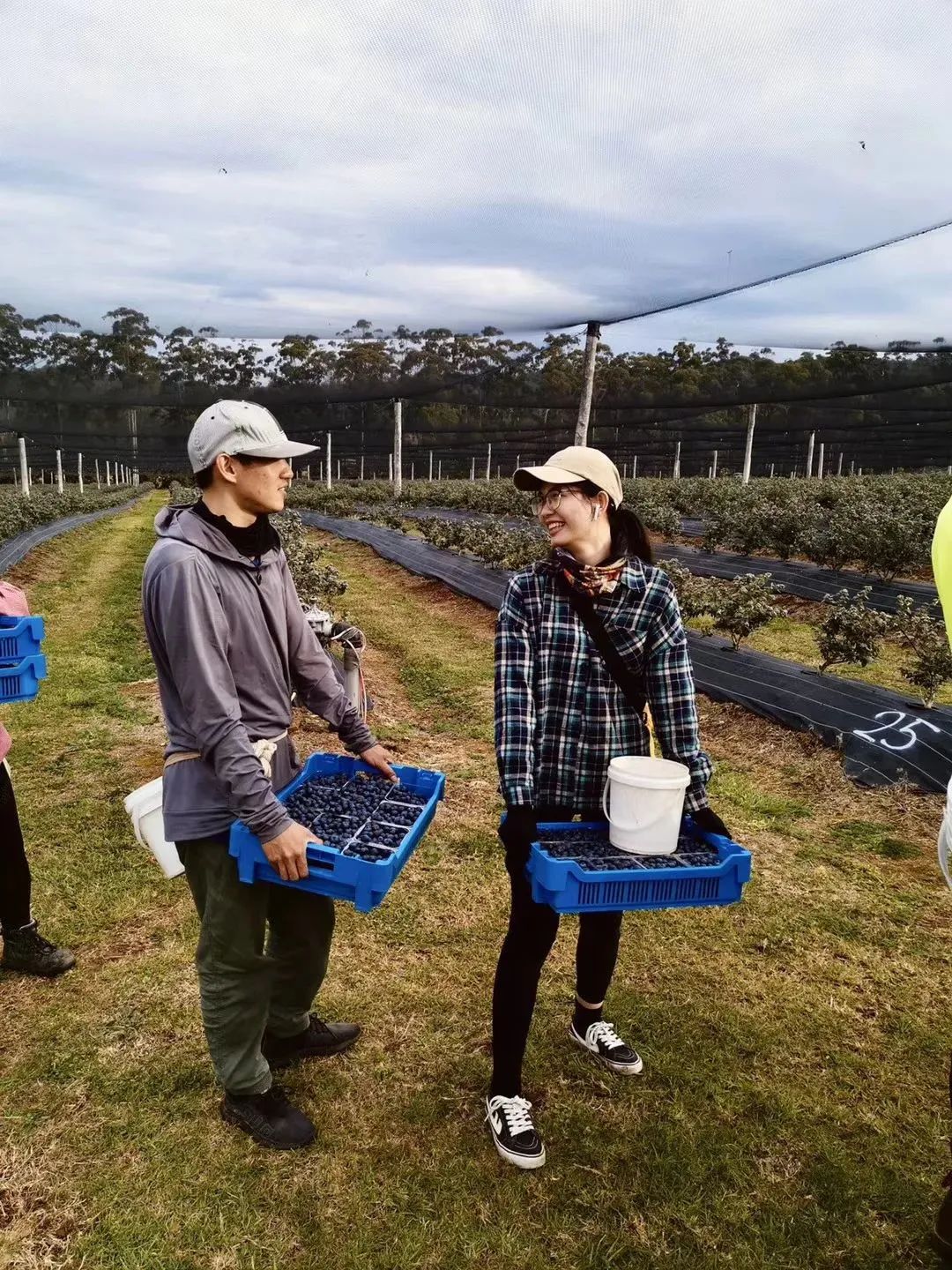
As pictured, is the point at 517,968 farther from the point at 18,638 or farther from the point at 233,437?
the point at 18,638

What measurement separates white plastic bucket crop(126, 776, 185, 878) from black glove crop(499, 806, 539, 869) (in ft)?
3.86

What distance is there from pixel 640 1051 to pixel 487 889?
1.17m

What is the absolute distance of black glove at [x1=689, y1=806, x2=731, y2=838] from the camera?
2.28 m

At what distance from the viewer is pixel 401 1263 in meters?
2.06

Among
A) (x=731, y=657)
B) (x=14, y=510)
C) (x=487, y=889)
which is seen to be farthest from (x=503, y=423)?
(x=487, y=889)

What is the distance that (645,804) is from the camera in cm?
213

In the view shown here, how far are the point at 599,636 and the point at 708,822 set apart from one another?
23.5 inches

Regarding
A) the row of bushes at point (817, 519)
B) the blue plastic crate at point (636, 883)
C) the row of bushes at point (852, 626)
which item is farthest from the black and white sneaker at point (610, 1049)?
the row of bushes at point (817, 519)

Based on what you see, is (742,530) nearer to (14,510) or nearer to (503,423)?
(14,510)

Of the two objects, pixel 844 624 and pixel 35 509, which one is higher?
pixel 844 624

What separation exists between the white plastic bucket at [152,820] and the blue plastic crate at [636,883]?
1279 mm

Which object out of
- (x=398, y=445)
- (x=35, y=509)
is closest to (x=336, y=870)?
(x=35, y=509)

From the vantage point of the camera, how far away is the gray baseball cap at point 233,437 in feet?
6.78

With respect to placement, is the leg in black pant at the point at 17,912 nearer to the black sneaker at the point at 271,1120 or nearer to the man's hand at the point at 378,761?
the black sneaker at the point at 271,1120
